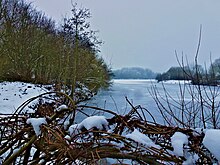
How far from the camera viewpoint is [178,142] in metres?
0.72

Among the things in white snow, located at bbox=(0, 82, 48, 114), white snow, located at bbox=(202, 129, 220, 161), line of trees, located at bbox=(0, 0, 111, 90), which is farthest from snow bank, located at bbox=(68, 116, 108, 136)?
line of trees, located at bbox=(0, 0, 111, 90)

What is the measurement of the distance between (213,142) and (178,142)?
9cm

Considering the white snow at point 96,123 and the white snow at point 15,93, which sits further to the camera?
the white snow at point 15,93

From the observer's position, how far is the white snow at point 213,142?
659 millimetres

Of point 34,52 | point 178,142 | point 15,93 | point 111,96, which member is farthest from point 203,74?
point 34,52

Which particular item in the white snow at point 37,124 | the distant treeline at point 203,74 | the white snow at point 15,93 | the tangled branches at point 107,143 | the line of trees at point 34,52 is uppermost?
the line of trees at point 34,52

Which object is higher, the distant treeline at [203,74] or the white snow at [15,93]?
the distant treeline at [203,74]

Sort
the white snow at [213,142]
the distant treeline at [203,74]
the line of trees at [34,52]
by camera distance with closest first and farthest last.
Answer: the white snow at [213,142], the distant treeline at [203,74], the line of trees at [34,52]

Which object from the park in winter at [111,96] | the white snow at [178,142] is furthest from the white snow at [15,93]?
the white snow at [178,142]

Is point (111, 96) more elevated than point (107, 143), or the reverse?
point (107, 143)

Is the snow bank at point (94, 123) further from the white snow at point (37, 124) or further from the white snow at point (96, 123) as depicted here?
the white snow at point (37, 124)

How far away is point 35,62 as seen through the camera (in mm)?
12188

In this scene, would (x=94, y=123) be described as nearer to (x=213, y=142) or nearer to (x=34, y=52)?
(x=213, y=142)

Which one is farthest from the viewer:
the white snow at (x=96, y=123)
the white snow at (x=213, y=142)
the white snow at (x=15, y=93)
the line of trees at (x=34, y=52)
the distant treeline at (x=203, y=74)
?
the line of trees at (x=34, y=52)
